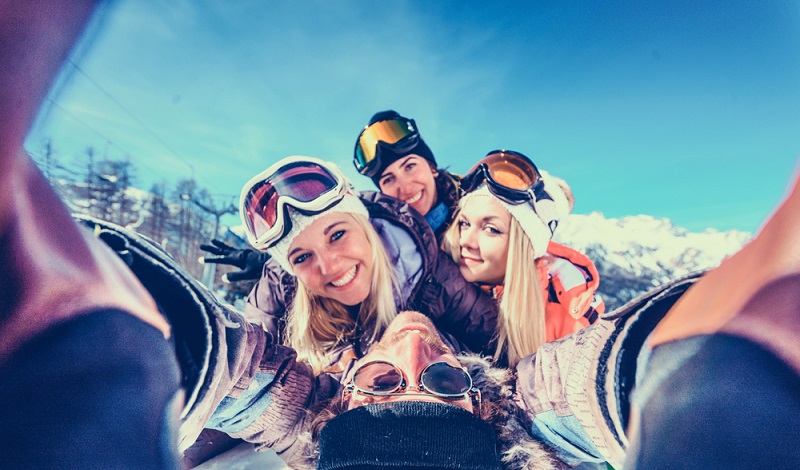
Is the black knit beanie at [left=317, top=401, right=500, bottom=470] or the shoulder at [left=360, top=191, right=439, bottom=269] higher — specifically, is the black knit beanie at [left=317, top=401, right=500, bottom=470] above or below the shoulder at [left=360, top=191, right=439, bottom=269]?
below

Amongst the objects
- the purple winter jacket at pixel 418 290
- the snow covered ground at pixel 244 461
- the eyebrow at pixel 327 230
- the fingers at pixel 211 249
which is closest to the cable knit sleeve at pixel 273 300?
the purple winter jacket at pixel 418 290

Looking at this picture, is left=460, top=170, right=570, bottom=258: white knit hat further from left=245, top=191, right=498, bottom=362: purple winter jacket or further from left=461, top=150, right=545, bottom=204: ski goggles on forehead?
left=245, top=191, right=498, bottom=362: purple winter jacket

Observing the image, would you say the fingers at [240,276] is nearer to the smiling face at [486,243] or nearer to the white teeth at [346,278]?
the white teeth at [346,278]

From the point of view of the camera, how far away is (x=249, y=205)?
2.30m

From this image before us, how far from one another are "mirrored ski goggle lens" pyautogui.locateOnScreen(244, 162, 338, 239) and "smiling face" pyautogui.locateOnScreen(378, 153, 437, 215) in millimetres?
931

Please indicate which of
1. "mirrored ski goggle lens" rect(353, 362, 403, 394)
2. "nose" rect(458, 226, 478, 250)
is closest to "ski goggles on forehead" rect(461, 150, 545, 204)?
"nose" rect(458, 226, 478, 250)

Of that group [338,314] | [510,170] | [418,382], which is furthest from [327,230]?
[510,170]

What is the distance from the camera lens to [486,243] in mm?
2562

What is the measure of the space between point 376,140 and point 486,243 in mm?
1362

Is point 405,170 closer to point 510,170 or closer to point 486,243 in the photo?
point 510,170

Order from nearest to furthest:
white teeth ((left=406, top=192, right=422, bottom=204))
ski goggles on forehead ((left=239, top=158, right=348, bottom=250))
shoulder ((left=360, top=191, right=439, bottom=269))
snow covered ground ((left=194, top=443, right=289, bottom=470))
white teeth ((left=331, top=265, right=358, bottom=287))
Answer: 1. snow covered ground ((left=194, top=443, right=289, bottom=470))
2. ski goggles on forehead ((left=239, top=158, right=348, bottom=250))
3. white teeth ((left=331, top=265, right=358, bottom=287))
4. shoulder ((left=360, top=191, right=439, bottom=269))
5. white teeth ((left=406, top=192, right=422, bottom=204))

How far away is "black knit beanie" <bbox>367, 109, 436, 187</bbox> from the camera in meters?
3.17

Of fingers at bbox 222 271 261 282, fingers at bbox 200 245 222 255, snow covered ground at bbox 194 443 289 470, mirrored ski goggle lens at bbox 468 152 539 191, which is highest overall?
mirrored ski goggle lens at bbox 468 152 539 191

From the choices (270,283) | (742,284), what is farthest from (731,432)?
(270,283)
